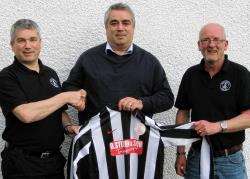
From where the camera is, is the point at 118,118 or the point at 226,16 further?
the point at 226,16

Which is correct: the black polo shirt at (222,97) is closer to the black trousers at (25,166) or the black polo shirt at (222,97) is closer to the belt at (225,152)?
the belt at (225,152)

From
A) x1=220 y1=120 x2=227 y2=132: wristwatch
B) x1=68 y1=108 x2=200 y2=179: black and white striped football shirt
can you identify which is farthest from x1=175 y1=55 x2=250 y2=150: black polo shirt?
x1=68 y1=108 x2=200 y2=179: black and white striped football shirt

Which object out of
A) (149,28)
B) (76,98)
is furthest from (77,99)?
(149,28)

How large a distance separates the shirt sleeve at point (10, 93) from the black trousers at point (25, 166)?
12.8 inches

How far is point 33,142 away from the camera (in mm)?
3047

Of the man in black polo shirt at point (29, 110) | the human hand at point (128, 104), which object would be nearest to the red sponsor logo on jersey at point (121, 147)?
the human hand at point (128, 104)

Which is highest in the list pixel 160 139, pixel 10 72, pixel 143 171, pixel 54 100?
pixel 10 72

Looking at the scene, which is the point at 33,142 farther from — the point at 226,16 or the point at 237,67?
the point at 226,16

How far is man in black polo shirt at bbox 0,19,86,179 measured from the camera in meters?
2.96

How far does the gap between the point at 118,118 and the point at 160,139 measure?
35 cm

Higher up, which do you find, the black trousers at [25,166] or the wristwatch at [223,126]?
the wristwatch at [223,126]

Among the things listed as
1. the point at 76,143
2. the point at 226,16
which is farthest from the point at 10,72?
the point at 226,16

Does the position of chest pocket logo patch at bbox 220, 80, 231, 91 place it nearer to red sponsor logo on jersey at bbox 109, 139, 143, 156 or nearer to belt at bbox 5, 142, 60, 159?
red sponsor logo on jersey at bbox 109, 139, 143, 156

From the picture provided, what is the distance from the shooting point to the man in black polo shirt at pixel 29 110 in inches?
117
